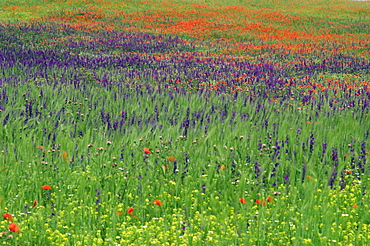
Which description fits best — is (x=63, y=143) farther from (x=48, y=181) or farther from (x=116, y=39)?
(x=116, y=39)

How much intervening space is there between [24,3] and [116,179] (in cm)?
3860

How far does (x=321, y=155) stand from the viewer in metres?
4.82

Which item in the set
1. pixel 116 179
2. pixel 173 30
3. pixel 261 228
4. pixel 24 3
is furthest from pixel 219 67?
pixel 24 3

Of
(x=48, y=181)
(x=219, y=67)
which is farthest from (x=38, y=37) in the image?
(x=48, y=181)

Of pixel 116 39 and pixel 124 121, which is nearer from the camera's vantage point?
pixel 124 121

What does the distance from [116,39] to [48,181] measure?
18665 mm

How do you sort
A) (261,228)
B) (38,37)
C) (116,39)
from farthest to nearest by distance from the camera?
(116,39)
(38,37)
(261,228)

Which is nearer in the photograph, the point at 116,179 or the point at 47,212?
the point at 47,212

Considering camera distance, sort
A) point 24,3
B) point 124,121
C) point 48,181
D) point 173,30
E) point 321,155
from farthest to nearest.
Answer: point 24,3 → point 173,30 → point 124,121 → point 321,155 → point 48,181

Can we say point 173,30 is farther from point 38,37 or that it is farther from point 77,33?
point 38,37

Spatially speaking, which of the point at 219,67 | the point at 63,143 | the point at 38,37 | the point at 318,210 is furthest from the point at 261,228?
the point at 38,37

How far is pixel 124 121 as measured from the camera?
6.18 metres

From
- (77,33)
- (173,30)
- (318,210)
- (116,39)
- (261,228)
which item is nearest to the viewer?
(261,228)

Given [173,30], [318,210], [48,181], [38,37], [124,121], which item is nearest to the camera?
[318,210]
